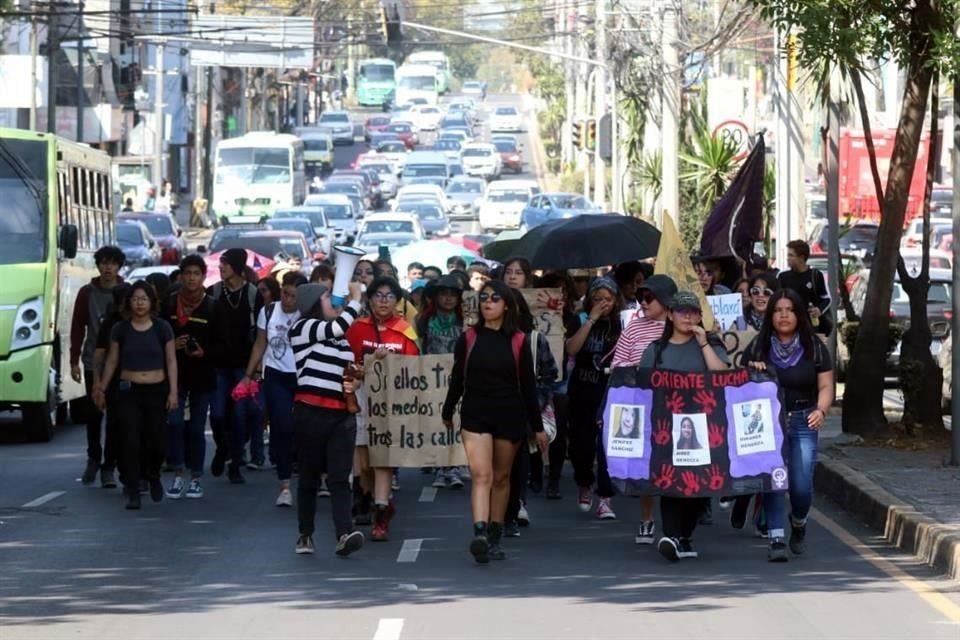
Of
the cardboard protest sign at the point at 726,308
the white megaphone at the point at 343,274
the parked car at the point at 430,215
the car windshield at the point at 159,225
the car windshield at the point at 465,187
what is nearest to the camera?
the white megaphone at the point at 343,274

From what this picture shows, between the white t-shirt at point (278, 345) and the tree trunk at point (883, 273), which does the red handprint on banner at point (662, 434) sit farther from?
the tree trunk at point (883, 273)

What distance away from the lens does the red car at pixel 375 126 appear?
11306 centimetres

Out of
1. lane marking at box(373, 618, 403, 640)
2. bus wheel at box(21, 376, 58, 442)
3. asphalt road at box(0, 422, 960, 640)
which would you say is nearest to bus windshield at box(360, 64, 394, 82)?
bus wheel at box(21, 376, 58, 442)

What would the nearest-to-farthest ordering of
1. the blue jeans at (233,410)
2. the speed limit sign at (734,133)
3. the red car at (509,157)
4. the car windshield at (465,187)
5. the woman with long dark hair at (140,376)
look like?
1. the woman with long dark hair at (140,376)
2. the blue jeans at (233,410)
3. the speed limit sign at (734,133)
4. the car windshield at (465,187)
5. the red car at (509,157)

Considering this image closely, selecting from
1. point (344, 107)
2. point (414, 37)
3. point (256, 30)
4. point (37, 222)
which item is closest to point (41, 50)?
point (256, 30)

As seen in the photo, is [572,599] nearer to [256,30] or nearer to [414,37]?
[256,30]

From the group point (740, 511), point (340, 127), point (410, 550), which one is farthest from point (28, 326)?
point (340, 127)

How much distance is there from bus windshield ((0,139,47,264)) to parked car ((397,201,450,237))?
38461mm

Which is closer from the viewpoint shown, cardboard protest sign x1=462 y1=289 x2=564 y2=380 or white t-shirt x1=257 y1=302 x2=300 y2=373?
cardboard protest sign x1=462 y1=289 x2=564 y2=380

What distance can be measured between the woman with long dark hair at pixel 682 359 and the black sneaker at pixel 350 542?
1.74m

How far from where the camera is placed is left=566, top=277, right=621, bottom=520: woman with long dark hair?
48.6ft

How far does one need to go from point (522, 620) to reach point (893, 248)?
8714 millimetres

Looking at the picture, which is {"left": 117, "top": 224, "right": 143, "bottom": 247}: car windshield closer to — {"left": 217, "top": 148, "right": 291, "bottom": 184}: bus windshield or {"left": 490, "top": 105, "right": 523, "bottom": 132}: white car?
{"left": 217, "top": 148, "right": 291, "bottom": 184}: bus windshield

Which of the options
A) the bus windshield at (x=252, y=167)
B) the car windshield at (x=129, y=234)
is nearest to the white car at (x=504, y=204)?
the bus windshield at (x=252, y=167)
